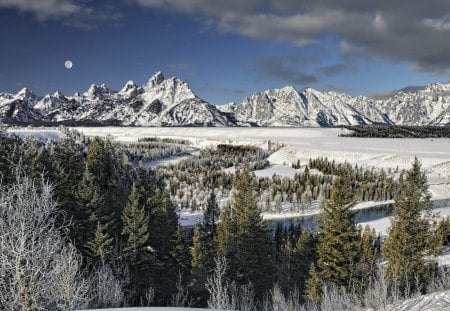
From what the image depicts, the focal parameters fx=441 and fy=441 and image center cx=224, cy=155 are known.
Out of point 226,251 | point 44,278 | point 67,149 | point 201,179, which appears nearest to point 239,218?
point 226,251

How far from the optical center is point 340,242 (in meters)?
32.2

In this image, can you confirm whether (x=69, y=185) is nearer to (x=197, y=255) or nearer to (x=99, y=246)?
(x=99, y=246)

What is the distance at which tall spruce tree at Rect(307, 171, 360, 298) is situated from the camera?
3216cm

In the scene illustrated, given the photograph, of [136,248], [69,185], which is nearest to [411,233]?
[136,248]

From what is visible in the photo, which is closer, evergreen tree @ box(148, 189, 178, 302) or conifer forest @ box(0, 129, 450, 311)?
conifer forest @ box(0, 129, 450, 311)

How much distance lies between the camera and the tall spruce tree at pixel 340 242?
105ft

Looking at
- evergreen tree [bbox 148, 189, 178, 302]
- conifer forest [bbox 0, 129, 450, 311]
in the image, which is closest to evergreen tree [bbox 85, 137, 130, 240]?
conifer forest [bbox 0, 129, 450, 311]

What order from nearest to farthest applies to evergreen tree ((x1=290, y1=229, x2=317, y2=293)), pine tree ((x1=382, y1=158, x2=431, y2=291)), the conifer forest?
the conifer forest → pine tree ((x1=382, y1=158, x2=431, y2=291)) → evergreen tree ((x1=290, y1=229, x2=317, y2=293))

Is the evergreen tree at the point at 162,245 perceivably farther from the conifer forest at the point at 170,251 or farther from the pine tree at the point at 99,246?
the pine tree at the point at 99,246

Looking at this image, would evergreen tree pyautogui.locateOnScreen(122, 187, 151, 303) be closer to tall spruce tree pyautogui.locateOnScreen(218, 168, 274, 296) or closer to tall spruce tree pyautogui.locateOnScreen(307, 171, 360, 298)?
tall spruce tree pyautogui.locateOnScreen(218, 168, 274, 296)

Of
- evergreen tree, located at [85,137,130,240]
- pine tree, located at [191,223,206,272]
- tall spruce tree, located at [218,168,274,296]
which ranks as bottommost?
pine tree, located at [191,223,206,272]

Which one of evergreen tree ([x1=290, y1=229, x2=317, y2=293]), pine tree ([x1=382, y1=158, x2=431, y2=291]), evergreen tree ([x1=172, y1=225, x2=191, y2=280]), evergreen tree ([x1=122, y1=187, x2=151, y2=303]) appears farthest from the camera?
evergreen tree ([x1=172, y1=225, x2=191, y2=280])

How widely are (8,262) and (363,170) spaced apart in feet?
607

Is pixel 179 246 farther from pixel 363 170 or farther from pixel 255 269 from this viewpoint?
pixel 363 170
